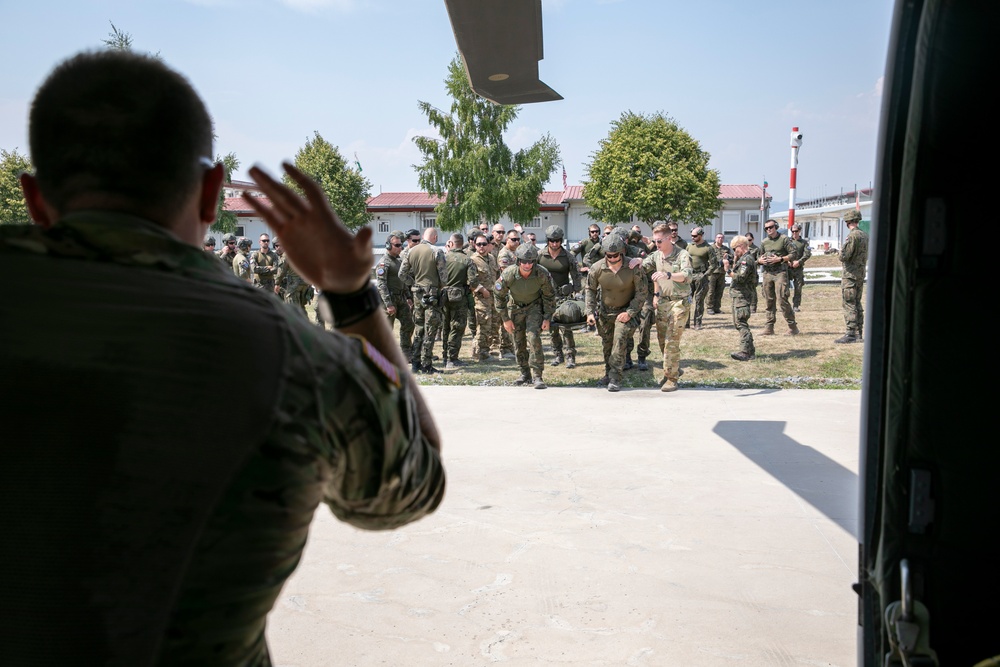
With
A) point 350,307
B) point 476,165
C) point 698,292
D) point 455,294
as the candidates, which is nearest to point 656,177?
point 476,165

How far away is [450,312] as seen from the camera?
37.8 feet

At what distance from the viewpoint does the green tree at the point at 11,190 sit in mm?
31534

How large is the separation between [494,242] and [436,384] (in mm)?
4516

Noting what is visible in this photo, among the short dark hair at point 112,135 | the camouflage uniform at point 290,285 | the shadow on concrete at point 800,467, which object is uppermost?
the short dark hair at point 112,135

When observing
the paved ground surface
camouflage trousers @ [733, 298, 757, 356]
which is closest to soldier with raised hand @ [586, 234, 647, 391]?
the paved ground surface

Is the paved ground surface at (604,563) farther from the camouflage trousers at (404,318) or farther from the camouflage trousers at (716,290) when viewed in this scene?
the camouflage trousers at (716,290)

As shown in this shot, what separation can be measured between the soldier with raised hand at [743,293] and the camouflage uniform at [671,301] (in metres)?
2.18

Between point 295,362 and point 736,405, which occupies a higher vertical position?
point 295,362

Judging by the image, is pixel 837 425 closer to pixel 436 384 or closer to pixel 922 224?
pixel 436 384

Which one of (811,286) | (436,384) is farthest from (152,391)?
(811,286)

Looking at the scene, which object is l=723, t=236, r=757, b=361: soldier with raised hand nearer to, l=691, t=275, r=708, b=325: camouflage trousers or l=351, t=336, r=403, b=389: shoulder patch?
l=691, t=275, r=708, b=325: camouflage trousers

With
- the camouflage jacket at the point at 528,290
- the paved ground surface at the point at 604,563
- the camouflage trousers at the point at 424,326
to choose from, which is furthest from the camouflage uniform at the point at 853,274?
the camouflage trousers at the point at 424,326

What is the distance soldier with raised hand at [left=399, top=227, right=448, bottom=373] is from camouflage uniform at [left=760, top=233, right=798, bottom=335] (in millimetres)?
5984

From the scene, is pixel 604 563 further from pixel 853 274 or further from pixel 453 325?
pixel 853 274
